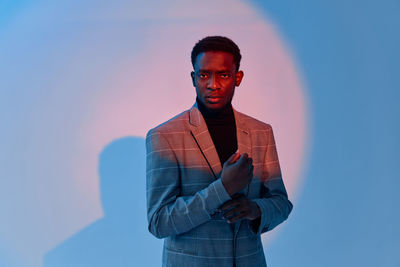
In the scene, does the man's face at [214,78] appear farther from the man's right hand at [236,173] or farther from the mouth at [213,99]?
the man's right hand at [236,173]

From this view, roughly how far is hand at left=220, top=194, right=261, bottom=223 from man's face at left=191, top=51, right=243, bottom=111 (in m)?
0.37

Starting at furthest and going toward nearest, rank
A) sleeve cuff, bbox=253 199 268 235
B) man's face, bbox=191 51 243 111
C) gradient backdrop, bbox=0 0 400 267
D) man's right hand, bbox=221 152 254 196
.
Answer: gradient backdrop, bbox=0 0 400 267
man's face, bbox=191 51 243 111
sleeve cuff, bbox=253 199 268 235
man's right hand, bbox=221 152 254 196

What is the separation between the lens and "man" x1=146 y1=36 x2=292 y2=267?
1.36 meters

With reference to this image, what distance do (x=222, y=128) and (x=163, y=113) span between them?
48.9 inches

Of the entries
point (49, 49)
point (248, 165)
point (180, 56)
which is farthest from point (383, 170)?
point (49, 49)

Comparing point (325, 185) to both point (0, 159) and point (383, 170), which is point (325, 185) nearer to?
point (383, 170)

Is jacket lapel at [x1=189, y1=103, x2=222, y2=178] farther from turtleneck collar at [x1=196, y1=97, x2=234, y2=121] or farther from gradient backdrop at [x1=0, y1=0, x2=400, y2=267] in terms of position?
gradient backdrop at [x1=0, y1=0, x2=400, y2=267]

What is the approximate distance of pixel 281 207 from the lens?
152 centimetres

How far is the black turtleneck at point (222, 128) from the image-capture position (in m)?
1.56

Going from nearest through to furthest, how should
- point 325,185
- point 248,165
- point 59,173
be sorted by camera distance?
point 248,165, point 59,173, point 325,185

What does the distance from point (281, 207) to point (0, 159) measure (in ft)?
6.65

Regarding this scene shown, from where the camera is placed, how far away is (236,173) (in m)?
1.29

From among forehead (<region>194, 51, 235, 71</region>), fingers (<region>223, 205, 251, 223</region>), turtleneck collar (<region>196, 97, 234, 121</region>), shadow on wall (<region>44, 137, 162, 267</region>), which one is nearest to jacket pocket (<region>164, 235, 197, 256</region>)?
fingers (<region>223, 205, 251, 223</region>)

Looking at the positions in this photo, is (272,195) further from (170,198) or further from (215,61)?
(215,61)
